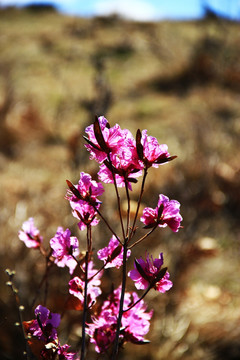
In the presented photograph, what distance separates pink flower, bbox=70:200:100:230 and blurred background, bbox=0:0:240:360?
0.18m

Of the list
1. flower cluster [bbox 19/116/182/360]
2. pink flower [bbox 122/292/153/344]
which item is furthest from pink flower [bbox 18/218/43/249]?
pink flower [bbox 122/292/153/344]

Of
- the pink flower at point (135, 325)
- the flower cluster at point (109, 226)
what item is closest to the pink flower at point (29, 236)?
the flower cluster at point (109, 226)

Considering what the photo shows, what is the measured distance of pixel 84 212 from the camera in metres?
0.55

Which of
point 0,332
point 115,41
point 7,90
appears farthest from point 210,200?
point 115,41

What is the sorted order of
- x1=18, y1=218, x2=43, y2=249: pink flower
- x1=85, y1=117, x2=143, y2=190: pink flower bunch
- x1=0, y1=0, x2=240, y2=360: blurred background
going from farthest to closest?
x1=0, y1=0, x2=240, y2=360: blurred background, x1=18, y1=218, x2=43, y2=249: pink flower, x1=85, y1=117, x2=143, y2=190: pink flower bunch

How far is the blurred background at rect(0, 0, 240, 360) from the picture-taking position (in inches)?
56.2

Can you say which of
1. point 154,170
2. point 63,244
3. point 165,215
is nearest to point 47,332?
point 63,244

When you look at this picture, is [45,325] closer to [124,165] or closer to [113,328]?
[113,328]

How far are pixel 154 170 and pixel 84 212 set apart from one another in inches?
→ 86.5

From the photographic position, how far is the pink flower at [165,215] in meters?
0.54

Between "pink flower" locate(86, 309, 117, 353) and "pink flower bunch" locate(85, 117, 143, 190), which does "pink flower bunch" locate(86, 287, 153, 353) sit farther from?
"pink flower bunch" locate(85, 117, 143, 190)

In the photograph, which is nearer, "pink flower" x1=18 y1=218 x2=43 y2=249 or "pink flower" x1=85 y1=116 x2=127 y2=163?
"pink flower" x1=85 y1=116 x2=127 y2=163

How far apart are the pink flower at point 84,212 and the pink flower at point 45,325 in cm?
13

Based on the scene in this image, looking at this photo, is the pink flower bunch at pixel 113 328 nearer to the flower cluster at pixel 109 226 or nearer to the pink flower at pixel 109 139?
the flower cluster at pixel 109 226
